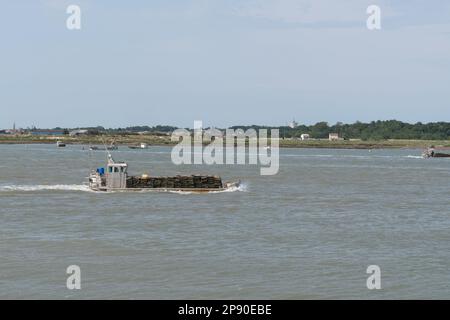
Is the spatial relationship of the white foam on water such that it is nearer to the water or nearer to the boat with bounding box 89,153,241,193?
the boat with bounding box 89,153,241,193

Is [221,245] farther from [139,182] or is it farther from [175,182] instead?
[175,182]

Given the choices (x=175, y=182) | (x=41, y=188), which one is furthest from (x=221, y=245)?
(x=41, y=188)

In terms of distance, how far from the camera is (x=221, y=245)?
32.4m

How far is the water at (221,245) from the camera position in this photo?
978 inches

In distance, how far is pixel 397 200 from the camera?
55.0m

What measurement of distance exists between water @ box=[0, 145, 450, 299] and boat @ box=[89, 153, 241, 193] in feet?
4.78

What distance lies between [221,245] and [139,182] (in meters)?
26.2

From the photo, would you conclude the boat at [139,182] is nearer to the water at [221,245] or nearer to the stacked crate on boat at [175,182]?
the stacked crate on boat at [175,182]

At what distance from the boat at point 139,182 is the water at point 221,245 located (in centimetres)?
A: 146

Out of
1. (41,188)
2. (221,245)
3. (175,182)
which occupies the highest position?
(175,182)

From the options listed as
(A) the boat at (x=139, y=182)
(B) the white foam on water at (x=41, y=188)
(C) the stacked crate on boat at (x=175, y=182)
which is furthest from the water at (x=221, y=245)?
(C) the stacked crate on boat at (x=175, y=182)
